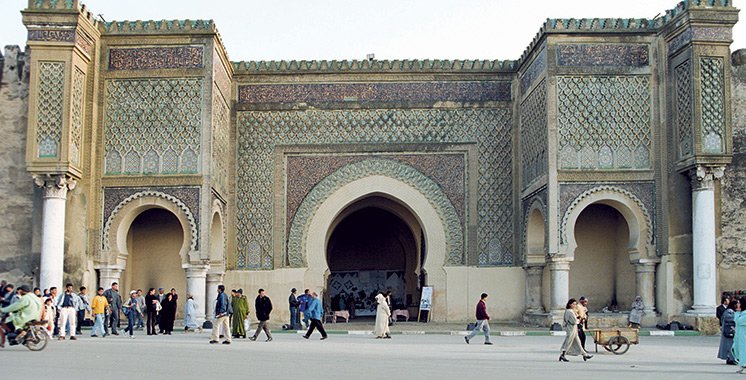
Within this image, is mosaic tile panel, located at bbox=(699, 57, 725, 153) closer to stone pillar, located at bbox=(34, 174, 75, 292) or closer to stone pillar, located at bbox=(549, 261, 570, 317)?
stone pillar, located at bbox=(549, 261, 570, 317)

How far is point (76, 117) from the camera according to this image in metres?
15.5

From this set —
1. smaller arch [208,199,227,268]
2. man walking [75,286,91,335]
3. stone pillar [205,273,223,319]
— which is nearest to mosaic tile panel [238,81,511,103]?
smaller arch [208,199,227,268]

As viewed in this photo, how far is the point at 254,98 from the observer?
59.9 ft

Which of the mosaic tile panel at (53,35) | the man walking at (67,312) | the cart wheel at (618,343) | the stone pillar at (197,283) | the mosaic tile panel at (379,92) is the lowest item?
the cart wheel at (618,343)

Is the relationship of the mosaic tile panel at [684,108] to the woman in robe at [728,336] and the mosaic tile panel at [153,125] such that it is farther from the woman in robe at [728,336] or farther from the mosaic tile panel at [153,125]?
the mosaic tile panel at [153,125]

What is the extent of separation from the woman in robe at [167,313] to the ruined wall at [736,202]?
342 inches

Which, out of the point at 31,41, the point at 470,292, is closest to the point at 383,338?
the point at 470,292

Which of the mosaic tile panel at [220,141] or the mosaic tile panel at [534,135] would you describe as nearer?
the mosaic tile panel at [534,135]

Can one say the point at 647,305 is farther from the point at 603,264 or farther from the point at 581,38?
the point at 581,38

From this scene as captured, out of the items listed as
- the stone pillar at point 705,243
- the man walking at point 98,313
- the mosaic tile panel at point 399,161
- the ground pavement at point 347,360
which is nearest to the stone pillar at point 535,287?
the mosaic tile panel at point 399,161

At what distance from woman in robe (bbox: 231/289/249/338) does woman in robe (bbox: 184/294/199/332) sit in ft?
5.32

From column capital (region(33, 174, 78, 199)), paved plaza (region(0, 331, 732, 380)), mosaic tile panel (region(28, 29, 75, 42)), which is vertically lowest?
paved plaza (region(0, 331, 732, 380))

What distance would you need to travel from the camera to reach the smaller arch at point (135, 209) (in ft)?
52.4

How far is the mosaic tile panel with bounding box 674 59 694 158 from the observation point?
50.3ft
